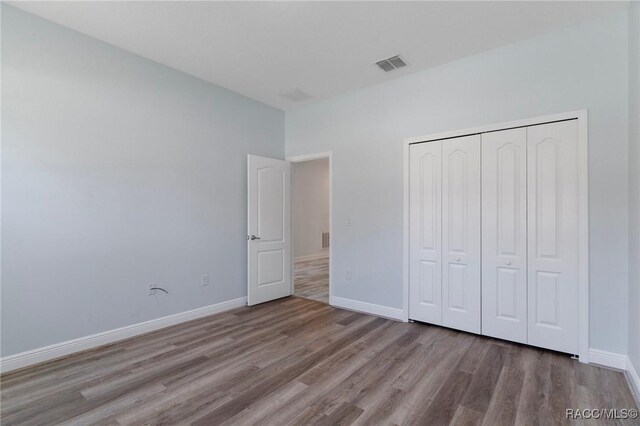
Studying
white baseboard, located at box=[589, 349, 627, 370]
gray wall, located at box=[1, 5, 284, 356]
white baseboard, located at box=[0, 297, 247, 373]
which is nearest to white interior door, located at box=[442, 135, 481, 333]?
white baseboard, located at box=[589, 349, 627, 370]

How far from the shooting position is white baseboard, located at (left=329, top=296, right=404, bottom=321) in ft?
12.1

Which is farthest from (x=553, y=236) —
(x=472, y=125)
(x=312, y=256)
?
(x=312, y=256)

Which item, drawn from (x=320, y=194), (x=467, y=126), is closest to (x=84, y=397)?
(x=467, y=126)

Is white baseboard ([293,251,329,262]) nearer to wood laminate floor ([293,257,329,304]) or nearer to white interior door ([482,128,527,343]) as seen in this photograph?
wood laminate floor ([293,257,329,304])

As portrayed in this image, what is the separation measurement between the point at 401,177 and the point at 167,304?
3.10m

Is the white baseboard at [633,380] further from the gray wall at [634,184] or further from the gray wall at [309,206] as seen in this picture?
the gray wall at [309,206]

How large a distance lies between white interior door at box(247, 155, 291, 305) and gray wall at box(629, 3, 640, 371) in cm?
377

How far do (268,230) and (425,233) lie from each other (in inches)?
86.5

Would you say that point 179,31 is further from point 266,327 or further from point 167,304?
point 266,327

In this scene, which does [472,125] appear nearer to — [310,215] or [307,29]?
[307,29]

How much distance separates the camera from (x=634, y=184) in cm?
226

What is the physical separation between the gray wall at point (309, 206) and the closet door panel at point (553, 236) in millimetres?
5807

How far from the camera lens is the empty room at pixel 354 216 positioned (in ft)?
7.30

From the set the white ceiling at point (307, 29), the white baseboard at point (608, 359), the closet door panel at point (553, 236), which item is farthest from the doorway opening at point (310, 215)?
the white baseboard at point (608, 359)
